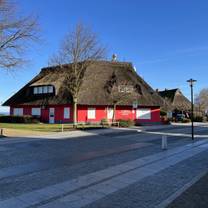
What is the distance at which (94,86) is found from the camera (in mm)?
38438

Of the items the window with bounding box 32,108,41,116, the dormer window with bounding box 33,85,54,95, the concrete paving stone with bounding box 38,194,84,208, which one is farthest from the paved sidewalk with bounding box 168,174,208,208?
the window with bounding box 32,108,41,116

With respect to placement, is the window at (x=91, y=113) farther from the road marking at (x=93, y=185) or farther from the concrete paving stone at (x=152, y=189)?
the concrete paving stone at (x=152, y=189)

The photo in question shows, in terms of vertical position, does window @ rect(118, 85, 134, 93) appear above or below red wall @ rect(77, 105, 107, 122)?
above

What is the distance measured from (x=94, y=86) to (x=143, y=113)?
30.8 feet

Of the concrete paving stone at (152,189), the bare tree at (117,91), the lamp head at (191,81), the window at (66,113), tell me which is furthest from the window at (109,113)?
the concrete paving stone at (152,189)

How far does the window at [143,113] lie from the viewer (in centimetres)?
4181

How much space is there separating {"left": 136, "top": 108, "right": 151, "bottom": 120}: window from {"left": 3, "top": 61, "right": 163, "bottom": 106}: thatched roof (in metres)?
1.52

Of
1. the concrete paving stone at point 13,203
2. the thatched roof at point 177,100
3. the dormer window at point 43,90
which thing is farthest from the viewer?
the thatched roof at point 177,100

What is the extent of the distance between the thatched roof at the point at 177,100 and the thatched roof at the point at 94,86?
18314mm

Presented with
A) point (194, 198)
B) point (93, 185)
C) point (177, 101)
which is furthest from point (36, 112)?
point (194, 198)

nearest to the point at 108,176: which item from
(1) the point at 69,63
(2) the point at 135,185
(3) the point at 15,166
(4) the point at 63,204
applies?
(2) the point at 135,185

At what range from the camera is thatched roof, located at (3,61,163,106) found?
36781 mm

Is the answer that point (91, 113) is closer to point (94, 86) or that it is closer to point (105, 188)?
point (94, 86)

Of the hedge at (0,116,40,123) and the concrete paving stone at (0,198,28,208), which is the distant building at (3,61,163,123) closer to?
the hedge at (0,116,40,123)
